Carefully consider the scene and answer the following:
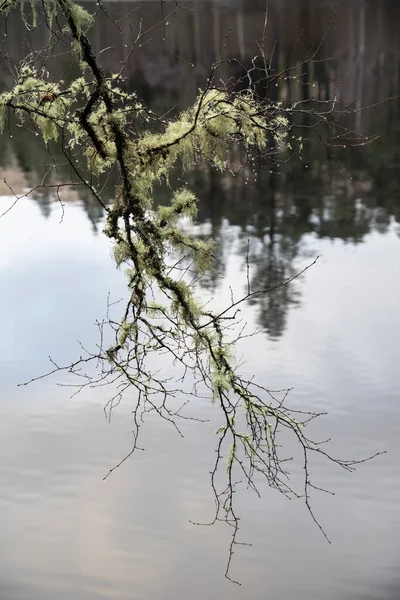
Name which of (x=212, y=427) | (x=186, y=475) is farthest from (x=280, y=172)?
(x=186, y=475)

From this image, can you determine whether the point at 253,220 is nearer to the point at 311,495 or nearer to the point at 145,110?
the point at 311,495

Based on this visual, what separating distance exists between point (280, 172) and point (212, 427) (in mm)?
2600

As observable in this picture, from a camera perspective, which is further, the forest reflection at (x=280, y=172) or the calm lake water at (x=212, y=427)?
the forest reflection at (x=280, y=172)

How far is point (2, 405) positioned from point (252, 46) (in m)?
19.8

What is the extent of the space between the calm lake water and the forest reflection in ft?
0.20

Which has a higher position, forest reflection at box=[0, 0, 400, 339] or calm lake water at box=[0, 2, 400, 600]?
forest reflection at box=[0, 0, 400, 339]

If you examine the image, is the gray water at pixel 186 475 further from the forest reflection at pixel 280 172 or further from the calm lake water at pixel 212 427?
the forest reflection at pixel 280 172

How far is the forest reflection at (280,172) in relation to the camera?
426 inches

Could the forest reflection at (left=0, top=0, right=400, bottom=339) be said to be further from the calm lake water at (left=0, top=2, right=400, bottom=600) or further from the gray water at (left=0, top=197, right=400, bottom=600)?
the gray water at (left=0, top=197, right=400, bottom=600)

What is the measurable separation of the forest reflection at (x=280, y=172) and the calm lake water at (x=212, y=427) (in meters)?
0.06

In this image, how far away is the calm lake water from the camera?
203 inches


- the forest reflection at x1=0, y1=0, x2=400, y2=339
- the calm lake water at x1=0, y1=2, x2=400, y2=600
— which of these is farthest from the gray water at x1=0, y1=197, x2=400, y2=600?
the forest reflection at x1=0, y1=0, x2=400, y2=339

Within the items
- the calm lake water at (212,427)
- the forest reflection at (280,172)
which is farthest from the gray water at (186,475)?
the forest reflection at (280,172)

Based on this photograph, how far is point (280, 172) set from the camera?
7.92m
